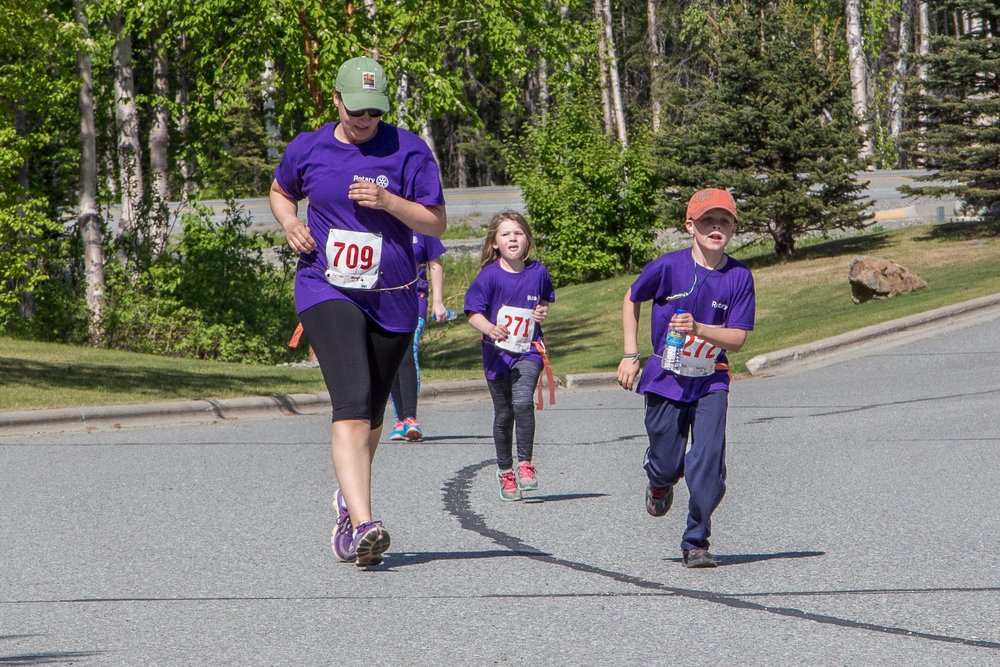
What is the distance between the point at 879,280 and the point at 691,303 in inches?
601

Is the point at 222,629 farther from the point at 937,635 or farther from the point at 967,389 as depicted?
the point at 967,389

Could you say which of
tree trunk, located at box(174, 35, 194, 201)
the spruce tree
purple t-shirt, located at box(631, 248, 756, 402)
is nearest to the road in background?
the spruce tree

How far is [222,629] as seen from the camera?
524 centimetres

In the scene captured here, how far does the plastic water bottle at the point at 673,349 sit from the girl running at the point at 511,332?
7.05ft

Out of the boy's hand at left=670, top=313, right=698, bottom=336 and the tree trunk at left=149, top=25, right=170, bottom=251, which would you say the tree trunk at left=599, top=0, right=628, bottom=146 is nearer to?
the tree trunk at left=149, top=25, right=170, bottom=251

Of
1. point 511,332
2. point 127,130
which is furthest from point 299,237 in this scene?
point 127,130

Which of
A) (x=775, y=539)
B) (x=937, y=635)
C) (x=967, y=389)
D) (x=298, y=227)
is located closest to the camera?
(x=937, y=635)

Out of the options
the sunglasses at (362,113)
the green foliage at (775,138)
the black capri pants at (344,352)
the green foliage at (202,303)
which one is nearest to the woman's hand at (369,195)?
the sunglasses at (362,113)

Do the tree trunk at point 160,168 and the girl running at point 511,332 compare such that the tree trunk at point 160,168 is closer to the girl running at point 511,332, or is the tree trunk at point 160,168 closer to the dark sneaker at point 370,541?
the girl running at point 511,332

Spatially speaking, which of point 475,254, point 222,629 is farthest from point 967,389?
point 475,254

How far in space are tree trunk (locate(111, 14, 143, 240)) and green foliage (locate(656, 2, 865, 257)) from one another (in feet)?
31.8

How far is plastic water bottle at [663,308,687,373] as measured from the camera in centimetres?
633

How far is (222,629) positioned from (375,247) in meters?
1.79

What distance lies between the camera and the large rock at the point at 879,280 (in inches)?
829
